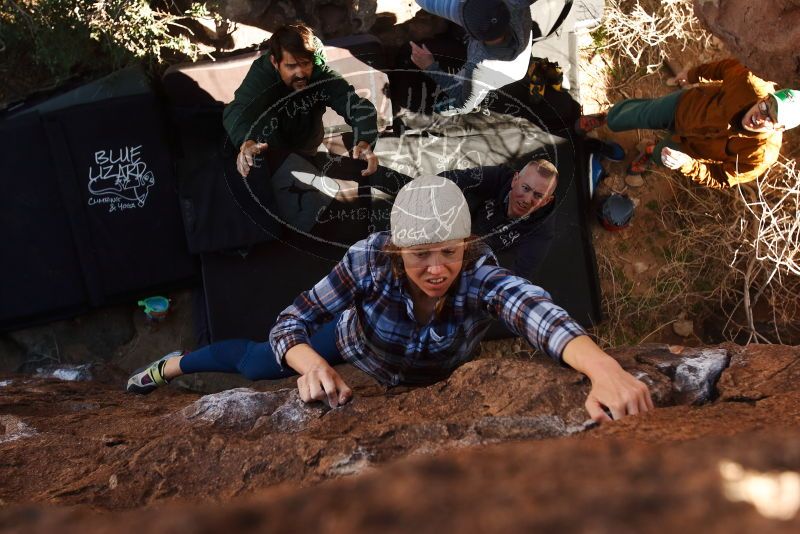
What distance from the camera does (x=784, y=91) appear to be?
6.83ft

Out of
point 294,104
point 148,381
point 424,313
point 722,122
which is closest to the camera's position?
point 424,313

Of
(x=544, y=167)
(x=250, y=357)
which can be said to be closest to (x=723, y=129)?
(x=544, y=167)

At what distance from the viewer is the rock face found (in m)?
1.90

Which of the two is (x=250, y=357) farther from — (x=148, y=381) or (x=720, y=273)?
(x=720, y=273)

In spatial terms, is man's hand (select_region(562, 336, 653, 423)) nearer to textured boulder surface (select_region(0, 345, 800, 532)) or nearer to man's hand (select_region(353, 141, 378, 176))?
textured boulder surface (select_region(0, 345, 800, 532))

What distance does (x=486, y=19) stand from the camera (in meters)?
2.09

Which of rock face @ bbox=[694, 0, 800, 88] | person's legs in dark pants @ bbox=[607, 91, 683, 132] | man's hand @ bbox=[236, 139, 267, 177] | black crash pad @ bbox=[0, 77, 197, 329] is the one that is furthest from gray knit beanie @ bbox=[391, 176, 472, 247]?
black crash pad @ bbox=[0, 77, 197, 329]

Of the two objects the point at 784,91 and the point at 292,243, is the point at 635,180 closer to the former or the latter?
the point at 784,91

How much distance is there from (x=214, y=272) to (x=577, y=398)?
2.21m

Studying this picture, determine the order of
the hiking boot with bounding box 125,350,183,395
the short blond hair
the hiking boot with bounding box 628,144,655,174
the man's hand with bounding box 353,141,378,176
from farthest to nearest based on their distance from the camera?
the hiking boot with bounding box 628,144,655,174 < the hiking boot with bounding box 125,350,183,395 < the short blond hair < the man's hand with bounding box 353,141,378,176

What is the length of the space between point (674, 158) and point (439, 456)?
231 cm

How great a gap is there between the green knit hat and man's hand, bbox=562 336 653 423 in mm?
1406

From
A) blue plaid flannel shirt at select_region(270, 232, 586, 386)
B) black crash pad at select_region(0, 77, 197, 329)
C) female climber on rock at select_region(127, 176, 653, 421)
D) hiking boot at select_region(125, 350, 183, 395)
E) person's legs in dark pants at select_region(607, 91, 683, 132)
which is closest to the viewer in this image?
female climber on rock at select_region(127, 176, 653, 421)

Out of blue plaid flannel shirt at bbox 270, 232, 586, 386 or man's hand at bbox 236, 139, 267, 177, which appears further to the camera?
man's hand at bbox 236, 139, 267, 177
